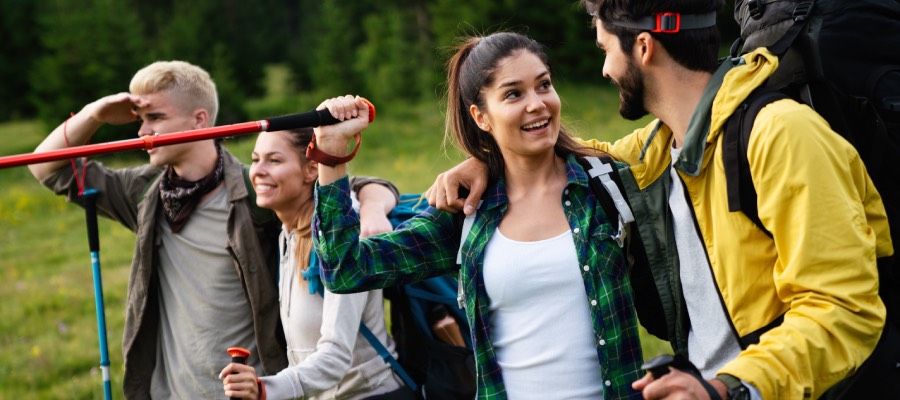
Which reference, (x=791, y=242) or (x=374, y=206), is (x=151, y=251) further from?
(x=791, y=242)

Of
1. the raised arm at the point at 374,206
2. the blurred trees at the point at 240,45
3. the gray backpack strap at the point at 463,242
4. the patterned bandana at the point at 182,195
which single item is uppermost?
the blurred trees at the point at 240,45

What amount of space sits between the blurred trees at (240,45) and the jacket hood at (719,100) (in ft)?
69.6

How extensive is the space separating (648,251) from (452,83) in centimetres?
115

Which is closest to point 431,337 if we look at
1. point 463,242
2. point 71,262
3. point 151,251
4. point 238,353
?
point 463,242

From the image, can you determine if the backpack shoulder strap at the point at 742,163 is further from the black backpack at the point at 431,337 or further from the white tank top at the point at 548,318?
the black backpack at the point at 431,337

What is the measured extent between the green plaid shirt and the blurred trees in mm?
20737

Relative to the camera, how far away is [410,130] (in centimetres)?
2820

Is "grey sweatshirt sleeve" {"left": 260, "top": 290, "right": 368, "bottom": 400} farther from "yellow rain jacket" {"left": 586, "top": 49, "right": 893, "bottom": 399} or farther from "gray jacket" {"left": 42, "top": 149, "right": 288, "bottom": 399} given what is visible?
"yellow rain jacket" {"left": 586, "top": 49, "right": 893, "bottom": 399}

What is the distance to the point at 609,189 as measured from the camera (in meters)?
3.24

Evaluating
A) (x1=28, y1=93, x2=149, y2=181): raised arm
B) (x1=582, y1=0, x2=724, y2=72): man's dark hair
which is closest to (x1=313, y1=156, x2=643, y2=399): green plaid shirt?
(x1=582, y1=0, x2=724, y2=72): man's dark hair

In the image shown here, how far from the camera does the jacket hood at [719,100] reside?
282 centimetres

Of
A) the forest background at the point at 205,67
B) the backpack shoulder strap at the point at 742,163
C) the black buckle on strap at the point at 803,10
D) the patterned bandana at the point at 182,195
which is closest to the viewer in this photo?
the backpack shoulder strap at the point at 742,163

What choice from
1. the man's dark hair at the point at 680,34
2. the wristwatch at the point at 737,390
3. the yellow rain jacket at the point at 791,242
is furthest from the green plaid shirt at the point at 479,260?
the wristwatch at the point at 737,390

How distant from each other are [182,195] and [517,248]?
227cm
